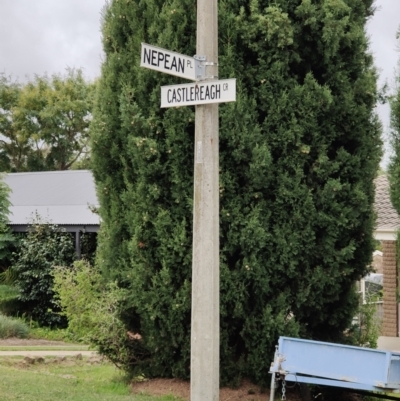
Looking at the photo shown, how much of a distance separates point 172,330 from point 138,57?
3.37 meters

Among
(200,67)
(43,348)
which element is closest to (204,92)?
(200,67)

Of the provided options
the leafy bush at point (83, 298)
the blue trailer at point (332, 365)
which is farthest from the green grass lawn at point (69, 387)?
the blue trailer at point (332, 365)

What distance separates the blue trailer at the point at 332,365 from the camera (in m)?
6.76

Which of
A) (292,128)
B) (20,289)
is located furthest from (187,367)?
(20,289)

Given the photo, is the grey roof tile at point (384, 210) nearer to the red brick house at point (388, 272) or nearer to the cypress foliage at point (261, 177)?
the red brick house at point (388, 272)

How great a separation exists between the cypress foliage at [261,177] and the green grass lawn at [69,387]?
0.75 metres

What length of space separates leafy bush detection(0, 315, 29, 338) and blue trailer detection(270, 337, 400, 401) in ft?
42.6

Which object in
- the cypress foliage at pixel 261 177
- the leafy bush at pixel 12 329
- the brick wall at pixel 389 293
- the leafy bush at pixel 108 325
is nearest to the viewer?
the cypress foliage at pixel 261 177

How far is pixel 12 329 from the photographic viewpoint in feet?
61.4

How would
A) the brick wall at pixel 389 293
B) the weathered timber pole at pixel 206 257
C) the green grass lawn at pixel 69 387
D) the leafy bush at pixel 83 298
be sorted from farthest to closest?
the brick wall at pixel 389 293 < the leafy bush at pixel 83 298 < the green grass lawn at pixel 69 387 < the weathered timber pole at pixel 206 257

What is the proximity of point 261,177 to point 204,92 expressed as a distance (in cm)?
202

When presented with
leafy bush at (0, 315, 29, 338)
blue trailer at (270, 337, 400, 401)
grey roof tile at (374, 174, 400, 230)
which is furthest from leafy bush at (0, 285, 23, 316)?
blue trailer at (270, 337, 400, 401)

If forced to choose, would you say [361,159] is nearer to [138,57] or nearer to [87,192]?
[138,57]

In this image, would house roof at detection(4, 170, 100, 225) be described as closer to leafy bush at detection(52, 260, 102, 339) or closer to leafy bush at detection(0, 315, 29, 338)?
leafy bush at detection(0, 315, 29, 338)
